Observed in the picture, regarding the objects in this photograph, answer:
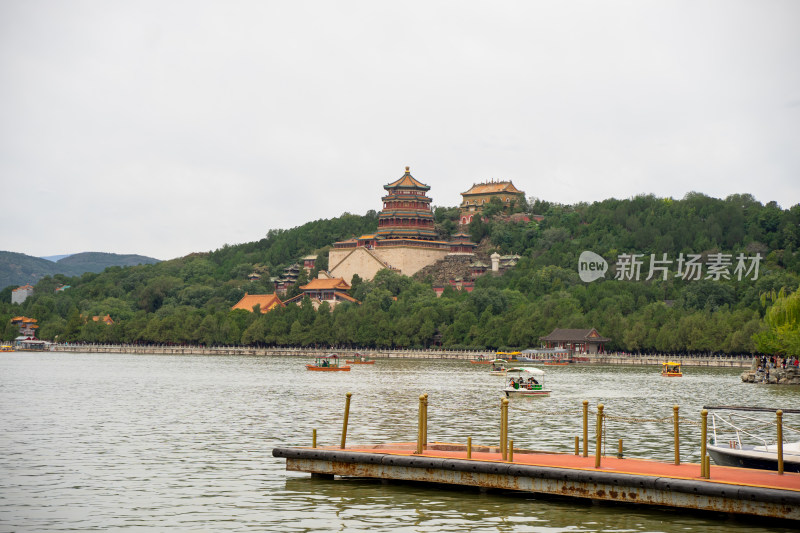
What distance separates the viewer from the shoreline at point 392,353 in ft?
401

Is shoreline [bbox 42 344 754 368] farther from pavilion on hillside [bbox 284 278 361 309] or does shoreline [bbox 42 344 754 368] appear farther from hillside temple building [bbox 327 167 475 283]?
hillside temple building [bbox 327 167 475 283]

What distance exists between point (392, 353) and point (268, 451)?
114 metres

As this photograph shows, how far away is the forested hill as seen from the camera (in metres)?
133

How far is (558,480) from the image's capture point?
24500 mm

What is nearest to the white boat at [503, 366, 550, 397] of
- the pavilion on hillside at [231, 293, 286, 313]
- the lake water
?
the lake water

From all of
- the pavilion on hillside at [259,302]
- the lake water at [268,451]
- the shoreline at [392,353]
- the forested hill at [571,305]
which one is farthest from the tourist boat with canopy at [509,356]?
the pavilion on hillside at [259,302]

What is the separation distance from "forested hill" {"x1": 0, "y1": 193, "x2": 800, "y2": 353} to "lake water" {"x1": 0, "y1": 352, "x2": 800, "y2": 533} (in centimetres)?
6082

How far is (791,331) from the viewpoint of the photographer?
75500 mm

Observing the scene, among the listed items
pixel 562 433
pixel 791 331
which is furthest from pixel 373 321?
pixel 562 433

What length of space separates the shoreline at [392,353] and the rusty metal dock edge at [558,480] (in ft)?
310

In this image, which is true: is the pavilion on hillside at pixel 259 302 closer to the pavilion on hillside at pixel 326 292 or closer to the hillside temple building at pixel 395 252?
the pavilion on hillside at pixel 326 292

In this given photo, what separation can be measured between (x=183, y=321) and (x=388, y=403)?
12075cm

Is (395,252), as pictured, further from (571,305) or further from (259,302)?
(571,305)

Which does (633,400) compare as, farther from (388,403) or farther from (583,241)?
(583,241)
